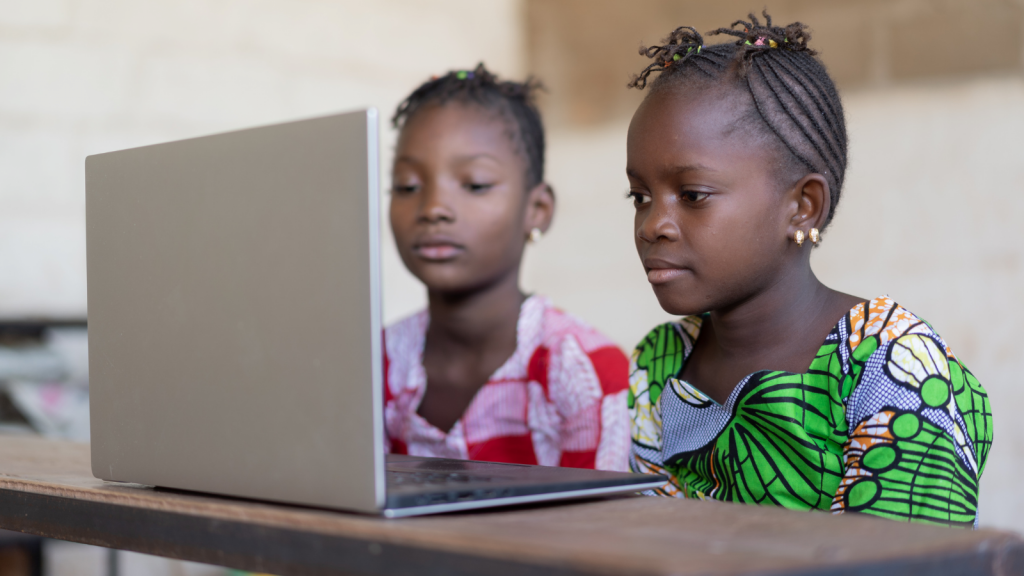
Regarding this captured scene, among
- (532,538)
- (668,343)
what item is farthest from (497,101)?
(532,538)

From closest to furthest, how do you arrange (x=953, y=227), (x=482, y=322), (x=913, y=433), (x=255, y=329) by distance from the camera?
(x=255, y=329) → (x=913, y=433) → (x=482, y=322) → (x=953, y=227)

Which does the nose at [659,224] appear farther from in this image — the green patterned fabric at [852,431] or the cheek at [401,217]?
the cheek at [401,217]

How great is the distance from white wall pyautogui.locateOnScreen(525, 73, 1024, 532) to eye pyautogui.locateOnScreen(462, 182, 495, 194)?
0.82 metres

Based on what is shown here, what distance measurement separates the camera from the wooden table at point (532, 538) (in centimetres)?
45

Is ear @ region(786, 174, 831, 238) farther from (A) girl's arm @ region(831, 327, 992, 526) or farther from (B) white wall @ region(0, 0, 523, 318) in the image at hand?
(B) white wall @ region(0, 0, 523, 318)

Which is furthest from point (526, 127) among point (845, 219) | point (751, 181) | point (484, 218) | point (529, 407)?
point (845, 219)

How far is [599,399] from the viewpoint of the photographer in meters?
1.39

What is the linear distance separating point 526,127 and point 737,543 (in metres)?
1.22

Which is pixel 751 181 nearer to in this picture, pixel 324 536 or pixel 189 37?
pixel 324 536

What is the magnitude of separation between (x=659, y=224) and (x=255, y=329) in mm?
466

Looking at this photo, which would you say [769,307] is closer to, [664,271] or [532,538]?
[664,271]

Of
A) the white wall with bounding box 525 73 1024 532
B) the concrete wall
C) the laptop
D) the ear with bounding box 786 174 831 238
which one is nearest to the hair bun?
the ear with bounding box 786 174 831 238

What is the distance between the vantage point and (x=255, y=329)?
0.61 meters

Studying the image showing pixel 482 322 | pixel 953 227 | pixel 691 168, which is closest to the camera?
pixel 691 168
